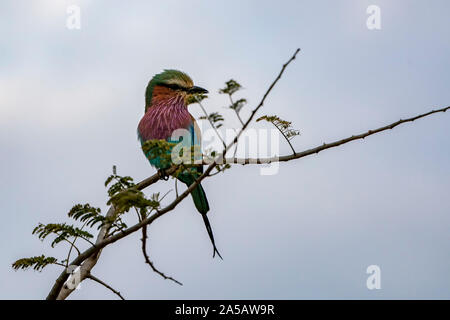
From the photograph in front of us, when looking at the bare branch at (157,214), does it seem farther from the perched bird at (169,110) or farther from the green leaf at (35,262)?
the perched bird at (169,110)

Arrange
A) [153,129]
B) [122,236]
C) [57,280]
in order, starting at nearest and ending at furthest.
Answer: [122,236]
[57,280]
[153,129]

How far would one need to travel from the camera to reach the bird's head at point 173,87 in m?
6.55

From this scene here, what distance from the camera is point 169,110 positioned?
21.1 ft

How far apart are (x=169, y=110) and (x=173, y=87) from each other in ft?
0.98

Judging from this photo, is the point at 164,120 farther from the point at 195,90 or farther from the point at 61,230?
the point at 61,230

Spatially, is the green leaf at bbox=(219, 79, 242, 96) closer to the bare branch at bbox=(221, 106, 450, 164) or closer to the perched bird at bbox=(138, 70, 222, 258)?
the bare branch at bbox=(221, 106, 450, 164)

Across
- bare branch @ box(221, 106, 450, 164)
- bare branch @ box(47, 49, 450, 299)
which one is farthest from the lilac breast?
bare branch @ box(221, 106, 450, 164)

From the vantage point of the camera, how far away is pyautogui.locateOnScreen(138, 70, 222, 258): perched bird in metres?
6.30

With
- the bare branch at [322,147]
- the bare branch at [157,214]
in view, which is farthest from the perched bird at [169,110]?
the bare branch at [322,147]

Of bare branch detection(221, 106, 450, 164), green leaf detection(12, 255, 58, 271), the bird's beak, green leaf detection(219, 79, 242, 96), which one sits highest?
the bird's beak
